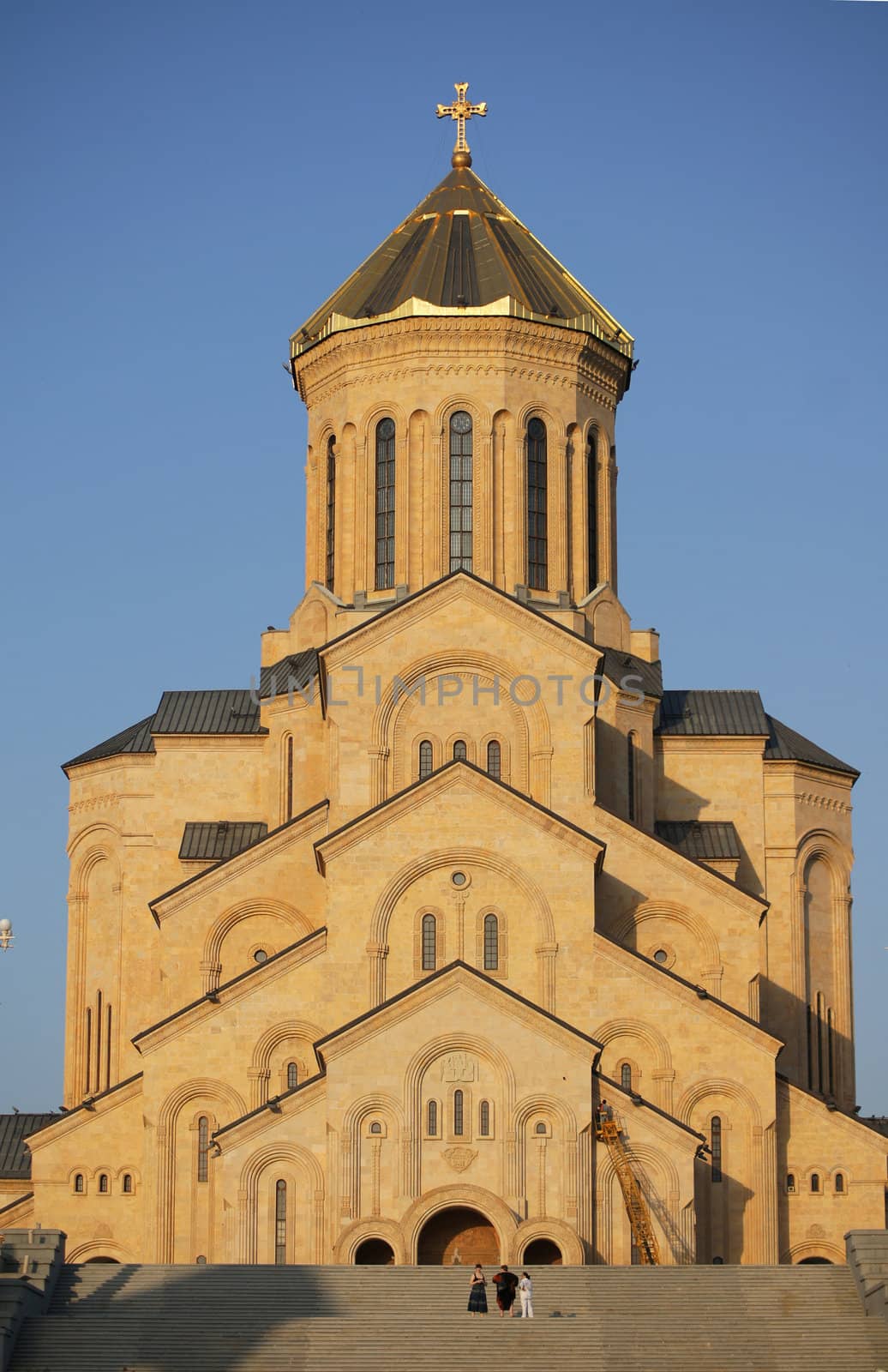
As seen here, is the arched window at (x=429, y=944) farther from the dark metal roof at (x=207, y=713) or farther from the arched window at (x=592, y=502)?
the arched window at (x=592, y=502)

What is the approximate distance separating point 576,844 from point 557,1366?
11828mm

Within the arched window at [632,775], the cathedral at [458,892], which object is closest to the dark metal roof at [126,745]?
the cathedral at [458,892]

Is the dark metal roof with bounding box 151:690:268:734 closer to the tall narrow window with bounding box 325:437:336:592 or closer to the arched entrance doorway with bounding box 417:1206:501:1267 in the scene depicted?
the tall narrow window with bounding box 325:437:336:592

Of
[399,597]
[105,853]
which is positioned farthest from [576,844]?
[105,853]

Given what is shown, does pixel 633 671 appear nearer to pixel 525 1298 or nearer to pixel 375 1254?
pixel 375 1254

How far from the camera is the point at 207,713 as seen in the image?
57.0m

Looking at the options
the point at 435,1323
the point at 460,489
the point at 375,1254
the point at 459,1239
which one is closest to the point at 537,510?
the point at 460,489

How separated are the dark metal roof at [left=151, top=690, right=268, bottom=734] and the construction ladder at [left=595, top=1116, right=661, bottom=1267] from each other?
14.9m

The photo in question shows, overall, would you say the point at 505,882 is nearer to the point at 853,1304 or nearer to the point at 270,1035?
the point at 270,1035

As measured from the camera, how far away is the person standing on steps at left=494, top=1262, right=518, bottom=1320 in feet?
129

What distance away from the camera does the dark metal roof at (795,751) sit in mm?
56219

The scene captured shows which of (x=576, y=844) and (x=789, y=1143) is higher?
(x=576, y=844)

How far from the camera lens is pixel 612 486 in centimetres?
5816

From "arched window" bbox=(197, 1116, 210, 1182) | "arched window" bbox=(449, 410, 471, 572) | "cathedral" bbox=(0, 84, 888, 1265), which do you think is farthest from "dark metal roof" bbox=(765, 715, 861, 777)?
"arched window" bbox=(197, 1116, 210, 1182)
